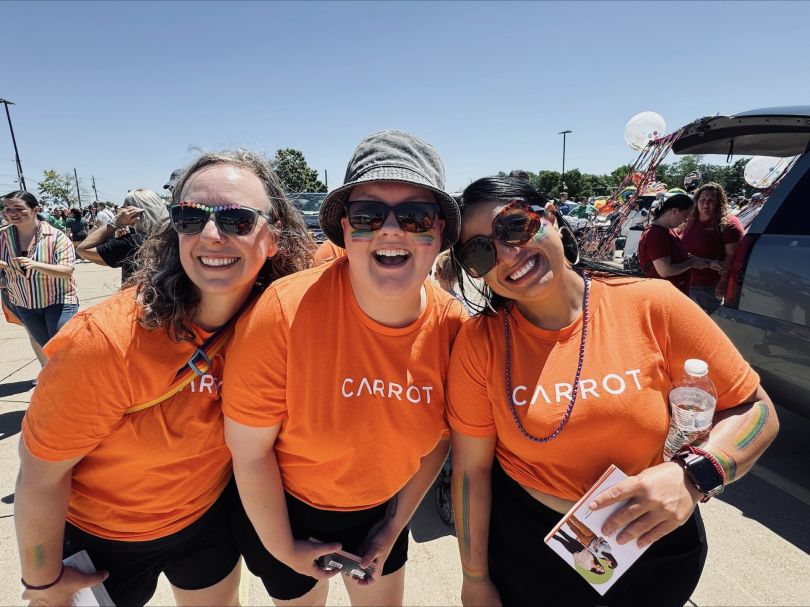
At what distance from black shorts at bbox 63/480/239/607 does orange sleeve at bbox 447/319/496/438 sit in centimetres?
100

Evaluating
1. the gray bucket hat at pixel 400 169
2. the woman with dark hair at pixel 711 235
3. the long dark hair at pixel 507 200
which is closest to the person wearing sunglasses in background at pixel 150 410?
the gray bucket hat at pixel 400 169

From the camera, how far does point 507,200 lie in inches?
59.2

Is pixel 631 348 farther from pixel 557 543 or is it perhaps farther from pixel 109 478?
pixel 109 478

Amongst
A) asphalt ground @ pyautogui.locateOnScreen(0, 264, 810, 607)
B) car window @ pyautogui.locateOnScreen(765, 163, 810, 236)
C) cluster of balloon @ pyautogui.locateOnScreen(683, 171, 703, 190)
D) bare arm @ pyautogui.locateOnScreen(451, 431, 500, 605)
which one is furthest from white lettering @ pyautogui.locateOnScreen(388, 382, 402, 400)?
cluster of balloon @ pyautogui.locateOnScreen(683, 171, 703, 190)

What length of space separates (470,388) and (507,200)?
638mm

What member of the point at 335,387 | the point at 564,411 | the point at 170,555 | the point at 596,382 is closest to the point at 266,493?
the point at 335,387

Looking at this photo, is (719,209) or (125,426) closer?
(125,426)

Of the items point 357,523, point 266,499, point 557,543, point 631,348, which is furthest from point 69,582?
point 631,348

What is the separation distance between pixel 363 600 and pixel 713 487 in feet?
4.62

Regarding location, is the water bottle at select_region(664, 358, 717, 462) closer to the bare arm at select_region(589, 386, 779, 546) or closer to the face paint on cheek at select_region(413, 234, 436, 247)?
the bare arm at select_region(589, 386, 779, 546)

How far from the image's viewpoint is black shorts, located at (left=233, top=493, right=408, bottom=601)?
1.64 metres

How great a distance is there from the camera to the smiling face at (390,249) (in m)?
1.43

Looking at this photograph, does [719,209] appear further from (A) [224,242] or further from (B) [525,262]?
(A) [224,242]

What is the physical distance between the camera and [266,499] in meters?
1.50
